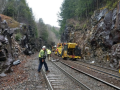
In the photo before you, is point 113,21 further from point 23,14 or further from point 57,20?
point 57,20

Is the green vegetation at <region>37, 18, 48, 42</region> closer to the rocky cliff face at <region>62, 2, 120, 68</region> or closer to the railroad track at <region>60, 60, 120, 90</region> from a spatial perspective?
the rocky cliff face at <region>62, 2, 120, 68</region>

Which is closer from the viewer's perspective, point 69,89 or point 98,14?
point 69,89

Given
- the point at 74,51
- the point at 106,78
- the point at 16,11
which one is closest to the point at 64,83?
the point at 106,78

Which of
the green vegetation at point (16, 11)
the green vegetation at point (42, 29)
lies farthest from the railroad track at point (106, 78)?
the green vegetation at point (42, 29)

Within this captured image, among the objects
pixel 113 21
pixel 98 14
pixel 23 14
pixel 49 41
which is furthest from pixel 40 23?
pixel 113 21

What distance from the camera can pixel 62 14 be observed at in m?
47.2

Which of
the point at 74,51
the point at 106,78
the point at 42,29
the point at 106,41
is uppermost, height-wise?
the point at 42,29

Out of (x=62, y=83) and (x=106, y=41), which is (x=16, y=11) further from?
(x=62, y=83)

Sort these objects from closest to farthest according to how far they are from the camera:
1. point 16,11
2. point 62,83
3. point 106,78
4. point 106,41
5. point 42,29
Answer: point 62,83 → point 106,78 → point 106,41 → point 16,11 → point 42,29

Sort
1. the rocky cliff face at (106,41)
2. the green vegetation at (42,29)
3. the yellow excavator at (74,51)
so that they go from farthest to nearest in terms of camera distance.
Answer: the green vegetation at (42,29)
the yellow excavator at (74,51)
the rocky cliff face at (106,41)

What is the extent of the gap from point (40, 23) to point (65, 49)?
5102 cm

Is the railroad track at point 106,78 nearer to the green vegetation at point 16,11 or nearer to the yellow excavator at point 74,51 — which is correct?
the yellow excavator at point 74,51

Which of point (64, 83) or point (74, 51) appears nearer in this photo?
point (64, 83)

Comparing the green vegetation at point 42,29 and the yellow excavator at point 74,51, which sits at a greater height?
the green vegetation at point 42,29
